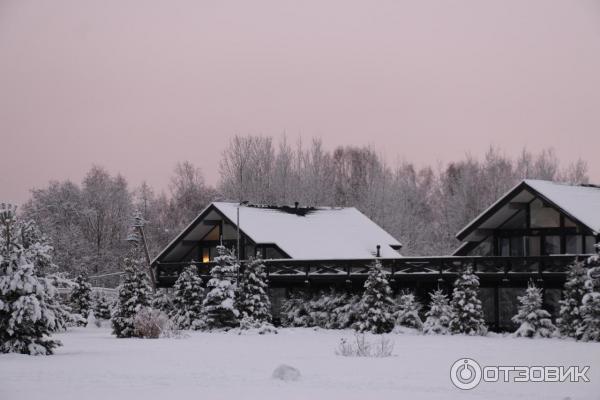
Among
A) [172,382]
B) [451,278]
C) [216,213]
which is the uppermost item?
[216,213]

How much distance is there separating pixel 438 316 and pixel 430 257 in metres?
2.69

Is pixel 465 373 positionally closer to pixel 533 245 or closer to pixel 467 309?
pixel 467 309

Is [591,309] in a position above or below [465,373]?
above

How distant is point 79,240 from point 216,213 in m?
31.6

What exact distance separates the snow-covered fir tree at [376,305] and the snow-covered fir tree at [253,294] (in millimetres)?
4233

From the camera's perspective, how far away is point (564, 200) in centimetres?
3434

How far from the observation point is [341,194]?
80875 millimetres

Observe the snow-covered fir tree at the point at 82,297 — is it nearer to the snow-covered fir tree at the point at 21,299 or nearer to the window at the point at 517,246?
the window at the point at 517,246

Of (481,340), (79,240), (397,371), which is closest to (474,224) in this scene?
Result: (481,340)

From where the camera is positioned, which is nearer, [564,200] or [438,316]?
[438,316]

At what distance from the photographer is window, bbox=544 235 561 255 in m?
35.6

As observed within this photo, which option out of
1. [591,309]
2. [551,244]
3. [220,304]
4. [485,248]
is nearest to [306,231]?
[220,304]

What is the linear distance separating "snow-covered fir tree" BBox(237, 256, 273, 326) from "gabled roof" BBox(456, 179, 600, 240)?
812 cm

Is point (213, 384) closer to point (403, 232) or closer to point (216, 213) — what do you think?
point (216, 213)
